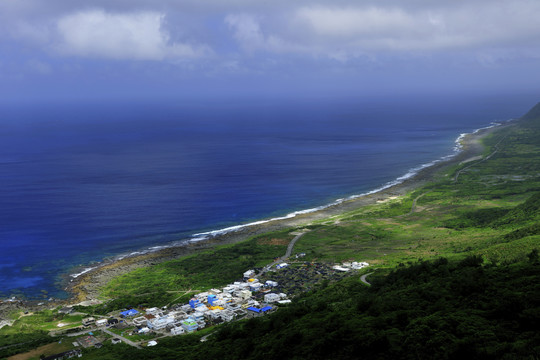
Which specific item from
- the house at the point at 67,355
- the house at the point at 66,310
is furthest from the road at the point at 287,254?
the house at the point at 67,355

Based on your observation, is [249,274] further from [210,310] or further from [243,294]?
[210,310]

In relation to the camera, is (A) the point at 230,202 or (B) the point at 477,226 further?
(A) the point at 230,202

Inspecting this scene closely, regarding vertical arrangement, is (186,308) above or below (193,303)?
below

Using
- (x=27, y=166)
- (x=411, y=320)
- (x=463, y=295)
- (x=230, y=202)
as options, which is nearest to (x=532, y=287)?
(x=463, y=295)

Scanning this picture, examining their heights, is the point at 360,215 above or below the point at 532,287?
below

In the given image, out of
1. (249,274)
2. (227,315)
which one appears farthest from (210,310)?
(249,274)

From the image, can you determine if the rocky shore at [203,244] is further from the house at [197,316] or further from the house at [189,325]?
the house at [189,325]

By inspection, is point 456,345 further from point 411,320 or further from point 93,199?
point 93,199
